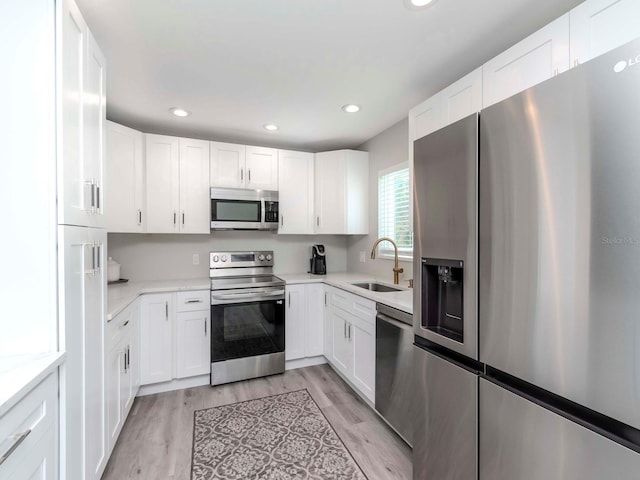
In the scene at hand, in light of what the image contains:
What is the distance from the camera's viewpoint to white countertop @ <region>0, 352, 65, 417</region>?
29.9 inches

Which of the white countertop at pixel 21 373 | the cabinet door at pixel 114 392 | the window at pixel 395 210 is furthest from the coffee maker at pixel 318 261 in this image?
the white countertop at pixel 21 373

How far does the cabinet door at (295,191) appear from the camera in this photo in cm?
331

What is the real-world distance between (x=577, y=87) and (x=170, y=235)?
333cm

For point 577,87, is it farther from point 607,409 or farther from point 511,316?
point 607,409

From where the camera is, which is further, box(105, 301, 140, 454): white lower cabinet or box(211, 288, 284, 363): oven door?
box(211, 288, 284, 363): oven door

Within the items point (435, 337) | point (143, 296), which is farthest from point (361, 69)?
point (143, 296)

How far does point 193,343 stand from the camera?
106 inches

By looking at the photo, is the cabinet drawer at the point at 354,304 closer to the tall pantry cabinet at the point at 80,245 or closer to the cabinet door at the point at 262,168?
the cabinet door at the point at 262,168

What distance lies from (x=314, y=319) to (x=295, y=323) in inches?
8.3

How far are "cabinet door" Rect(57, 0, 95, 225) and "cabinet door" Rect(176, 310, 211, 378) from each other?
62.0 inches

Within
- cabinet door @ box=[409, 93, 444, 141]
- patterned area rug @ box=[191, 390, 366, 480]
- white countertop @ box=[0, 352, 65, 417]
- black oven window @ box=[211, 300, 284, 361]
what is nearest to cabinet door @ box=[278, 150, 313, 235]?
black oven window @ box=[211, 300, 284, 361]

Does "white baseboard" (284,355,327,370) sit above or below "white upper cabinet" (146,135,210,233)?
below

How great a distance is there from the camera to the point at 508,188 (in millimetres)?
993

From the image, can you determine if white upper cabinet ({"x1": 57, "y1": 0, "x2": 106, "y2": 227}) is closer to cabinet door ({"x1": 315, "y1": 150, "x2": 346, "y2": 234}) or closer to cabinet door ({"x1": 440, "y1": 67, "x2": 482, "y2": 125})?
cabinet door ({"x1": 440, "y1": 67, "x2": 482, "y2": 125})
